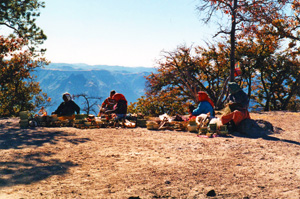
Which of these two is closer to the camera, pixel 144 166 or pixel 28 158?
pixel 144 166

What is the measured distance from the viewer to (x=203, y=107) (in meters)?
11.1

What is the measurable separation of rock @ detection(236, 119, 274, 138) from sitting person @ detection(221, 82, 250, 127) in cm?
19

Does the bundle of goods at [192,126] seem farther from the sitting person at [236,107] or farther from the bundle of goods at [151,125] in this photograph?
the bundle of goods at [151,125]

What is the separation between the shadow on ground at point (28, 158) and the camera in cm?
528

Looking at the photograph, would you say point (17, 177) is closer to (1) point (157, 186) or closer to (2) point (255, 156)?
(1) point (157, 186)

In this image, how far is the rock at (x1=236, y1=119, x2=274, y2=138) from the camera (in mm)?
9391

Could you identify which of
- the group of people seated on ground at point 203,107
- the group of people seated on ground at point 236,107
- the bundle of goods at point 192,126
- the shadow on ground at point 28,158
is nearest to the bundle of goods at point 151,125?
the bundle of goods at point 192,126

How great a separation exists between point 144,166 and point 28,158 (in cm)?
258

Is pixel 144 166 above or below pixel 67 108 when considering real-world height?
below

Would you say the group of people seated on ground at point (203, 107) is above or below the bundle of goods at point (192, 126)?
above

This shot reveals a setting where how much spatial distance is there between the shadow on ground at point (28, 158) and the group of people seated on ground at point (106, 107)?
193 cm

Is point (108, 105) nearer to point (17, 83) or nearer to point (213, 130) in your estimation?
point (213, 130)

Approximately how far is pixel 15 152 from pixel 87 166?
6.84ft

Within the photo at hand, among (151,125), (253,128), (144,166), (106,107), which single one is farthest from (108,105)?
(144,166)
